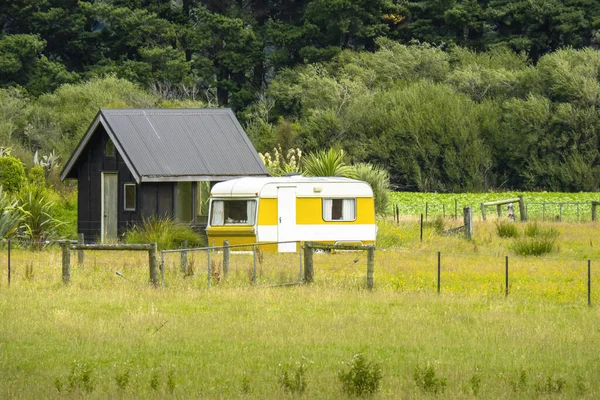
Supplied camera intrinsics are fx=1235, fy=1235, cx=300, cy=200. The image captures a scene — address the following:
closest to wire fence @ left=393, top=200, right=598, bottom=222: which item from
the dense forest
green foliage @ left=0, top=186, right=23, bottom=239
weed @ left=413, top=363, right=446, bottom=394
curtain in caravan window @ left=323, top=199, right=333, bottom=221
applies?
the dense forest

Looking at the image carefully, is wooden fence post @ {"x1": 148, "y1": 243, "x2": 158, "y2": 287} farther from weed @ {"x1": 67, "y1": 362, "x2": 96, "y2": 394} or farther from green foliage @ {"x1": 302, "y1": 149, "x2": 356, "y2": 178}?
green foliage @ {"x1": 302, "y1": 149, "x2": 356, "y2": 178}

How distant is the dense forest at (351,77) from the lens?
222 feet

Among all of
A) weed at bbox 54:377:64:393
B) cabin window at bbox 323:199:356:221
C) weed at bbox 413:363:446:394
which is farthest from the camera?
cabin window at bbox 323:199:356:221

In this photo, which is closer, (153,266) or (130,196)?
(153,266)

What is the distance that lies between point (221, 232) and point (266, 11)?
65.5 m

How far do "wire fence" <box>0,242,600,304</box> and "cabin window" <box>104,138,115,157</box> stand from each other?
21.7 ft

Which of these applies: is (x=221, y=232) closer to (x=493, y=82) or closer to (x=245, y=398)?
(x=245, y=398)

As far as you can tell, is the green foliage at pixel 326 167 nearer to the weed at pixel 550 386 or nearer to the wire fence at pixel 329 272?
the wire fence at pixel 329 272

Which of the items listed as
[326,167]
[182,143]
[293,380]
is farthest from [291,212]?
[293,380]

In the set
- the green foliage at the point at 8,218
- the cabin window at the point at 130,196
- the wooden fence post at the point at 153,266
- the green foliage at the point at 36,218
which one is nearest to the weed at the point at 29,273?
the wooden fence post at the point at 153,266

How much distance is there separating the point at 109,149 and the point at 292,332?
2041 centimetres

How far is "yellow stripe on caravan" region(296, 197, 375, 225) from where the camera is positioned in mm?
31469

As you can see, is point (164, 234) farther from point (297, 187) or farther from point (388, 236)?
point (388, 236)

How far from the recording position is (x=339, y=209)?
32.0 m
